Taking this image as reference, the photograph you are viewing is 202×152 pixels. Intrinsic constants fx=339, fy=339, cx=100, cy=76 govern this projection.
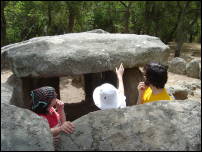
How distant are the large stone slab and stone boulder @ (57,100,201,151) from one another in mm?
3634

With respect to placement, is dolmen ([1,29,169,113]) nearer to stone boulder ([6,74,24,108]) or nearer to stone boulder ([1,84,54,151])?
stone boulder ([6,74,24,108])

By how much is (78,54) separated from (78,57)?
2.4 inches

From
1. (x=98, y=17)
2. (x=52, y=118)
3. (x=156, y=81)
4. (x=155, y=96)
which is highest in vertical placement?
(x=156, y=81)

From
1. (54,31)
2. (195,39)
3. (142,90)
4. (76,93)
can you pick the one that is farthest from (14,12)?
(195,39)

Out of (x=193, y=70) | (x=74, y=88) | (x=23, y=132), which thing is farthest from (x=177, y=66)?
(x=23, y=132)

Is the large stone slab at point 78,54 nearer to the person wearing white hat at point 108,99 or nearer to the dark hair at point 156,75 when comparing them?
the person wearing white hat at point 108,99

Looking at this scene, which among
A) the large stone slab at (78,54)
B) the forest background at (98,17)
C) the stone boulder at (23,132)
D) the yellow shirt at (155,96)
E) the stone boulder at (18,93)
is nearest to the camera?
the stone boulder at (23,132)

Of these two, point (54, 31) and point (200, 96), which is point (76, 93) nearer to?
point (200, 96)

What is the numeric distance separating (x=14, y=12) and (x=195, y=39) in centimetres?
2844

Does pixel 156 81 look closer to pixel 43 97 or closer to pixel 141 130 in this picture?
pixel 43 97

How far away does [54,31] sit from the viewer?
25.3m

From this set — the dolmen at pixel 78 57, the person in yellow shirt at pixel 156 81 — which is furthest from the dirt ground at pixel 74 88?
the person in yellow shirt at pixel 156 81

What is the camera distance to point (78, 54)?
17.4 ft

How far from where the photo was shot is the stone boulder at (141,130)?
4.95 ft
